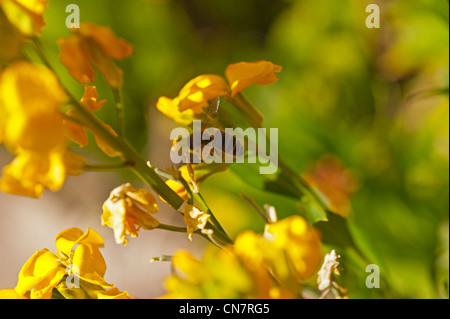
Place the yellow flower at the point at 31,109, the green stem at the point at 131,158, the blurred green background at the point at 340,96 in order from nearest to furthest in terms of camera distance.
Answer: the yellow flower at the point at 31,109 < the green stem at the point at 131,158 < the blurred green background at the point at 340,96

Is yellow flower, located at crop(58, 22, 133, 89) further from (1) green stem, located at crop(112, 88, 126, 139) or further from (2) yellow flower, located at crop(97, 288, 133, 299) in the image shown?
(2) yellow flower, located at crop(97, 288, 133, 299)

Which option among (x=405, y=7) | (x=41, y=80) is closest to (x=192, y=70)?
(x=405, y=7)

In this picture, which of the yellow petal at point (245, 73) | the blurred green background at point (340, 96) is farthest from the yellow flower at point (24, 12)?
the blurred green background at point (340, 96)

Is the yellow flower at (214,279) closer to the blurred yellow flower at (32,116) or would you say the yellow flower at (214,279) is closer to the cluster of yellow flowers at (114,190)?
the cluster of yellow flowers at (114,190)

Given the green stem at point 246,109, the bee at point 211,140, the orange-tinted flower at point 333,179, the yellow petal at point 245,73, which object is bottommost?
the bee at point 211,140

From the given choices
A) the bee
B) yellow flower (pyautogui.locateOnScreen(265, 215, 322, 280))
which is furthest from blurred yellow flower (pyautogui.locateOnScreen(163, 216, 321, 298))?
the bee

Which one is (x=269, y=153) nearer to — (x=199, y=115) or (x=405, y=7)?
(x=199, y=115)
